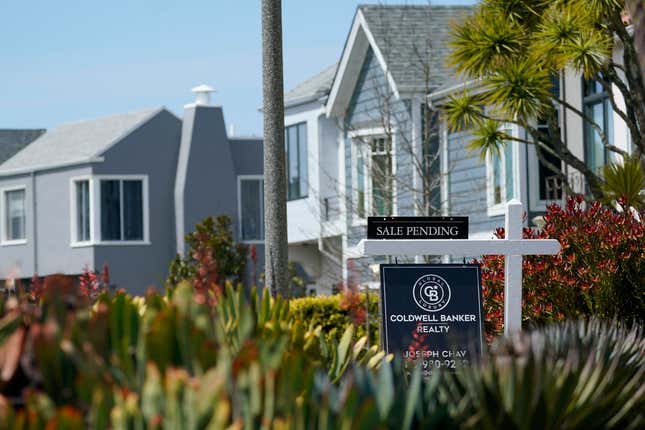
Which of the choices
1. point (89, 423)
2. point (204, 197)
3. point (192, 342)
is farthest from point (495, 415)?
point (204, 197)

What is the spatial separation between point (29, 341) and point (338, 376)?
2.27m

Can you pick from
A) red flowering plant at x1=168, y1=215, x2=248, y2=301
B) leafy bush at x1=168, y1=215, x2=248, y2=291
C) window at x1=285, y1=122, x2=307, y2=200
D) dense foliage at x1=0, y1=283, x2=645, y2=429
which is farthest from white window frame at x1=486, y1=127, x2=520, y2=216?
dense foliage at x1=0, y1=283, x2=645, y2=429

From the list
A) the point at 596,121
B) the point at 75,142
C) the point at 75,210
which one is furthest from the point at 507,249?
the point at 75,142

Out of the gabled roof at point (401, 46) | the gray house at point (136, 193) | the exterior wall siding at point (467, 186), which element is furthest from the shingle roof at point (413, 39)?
the gray house at point (136, 193)

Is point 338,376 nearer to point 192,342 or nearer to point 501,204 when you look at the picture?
point 192,342

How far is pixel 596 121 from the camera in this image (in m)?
23.5

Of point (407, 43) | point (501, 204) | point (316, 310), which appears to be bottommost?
point (316, 310)

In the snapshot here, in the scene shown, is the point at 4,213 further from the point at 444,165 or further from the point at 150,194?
the point at 444,165

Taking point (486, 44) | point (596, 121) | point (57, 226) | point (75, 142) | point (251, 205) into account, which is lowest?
point (57, 226)

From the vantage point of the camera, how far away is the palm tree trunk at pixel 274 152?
12.5m

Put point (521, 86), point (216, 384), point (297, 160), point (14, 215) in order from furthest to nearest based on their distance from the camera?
point (14, 215)
point (297, 160)
point (521, 86)
point (216, 384)

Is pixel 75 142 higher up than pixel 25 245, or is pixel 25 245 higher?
pixel 75 142

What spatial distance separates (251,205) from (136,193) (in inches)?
158

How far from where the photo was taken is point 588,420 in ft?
18.5
